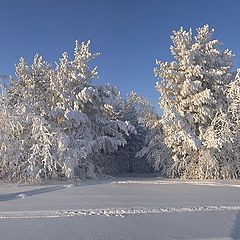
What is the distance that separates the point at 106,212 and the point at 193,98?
16.4m

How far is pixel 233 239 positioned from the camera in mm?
6965

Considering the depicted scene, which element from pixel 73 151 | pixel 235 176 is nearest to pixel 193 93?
pixel 235 176

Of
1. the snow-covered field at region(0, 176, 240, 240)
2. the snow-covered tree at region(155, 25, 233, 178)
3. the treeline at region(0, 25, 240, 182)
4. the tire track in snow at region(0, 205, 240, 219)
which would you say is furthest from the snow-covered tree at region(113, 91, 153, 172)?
the tire track in snow at region(0, 205, 240, 219)

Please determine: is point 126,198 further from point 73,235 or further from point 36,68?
point 36,68

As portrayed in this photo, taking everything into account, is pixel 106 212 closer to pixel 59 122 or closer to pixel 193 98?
pixel 59 122

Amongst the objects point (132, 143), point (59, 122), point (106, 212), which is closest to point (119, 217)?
point (106, 212)

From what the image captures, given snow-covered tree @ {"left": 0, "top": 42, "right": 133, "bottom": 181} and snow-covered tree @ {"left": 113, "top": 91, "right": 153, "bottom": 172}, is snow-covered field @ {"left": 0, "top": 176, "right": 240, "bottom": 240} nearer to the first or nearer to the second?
snow-covered tree @ {"left": 0, "top": 42, "right": 133, "bottom": 181}

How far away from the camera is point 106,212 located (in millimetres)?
9938

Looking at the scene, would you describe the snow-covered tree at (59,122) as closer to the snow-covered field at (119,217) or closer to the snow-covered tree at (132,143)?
the snow-covered tree at (132,143)

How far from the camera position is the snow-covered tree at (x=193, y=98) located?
79.3 ft

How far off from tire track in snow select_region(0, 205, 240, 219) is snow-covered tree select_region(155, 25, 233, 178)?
12852mm

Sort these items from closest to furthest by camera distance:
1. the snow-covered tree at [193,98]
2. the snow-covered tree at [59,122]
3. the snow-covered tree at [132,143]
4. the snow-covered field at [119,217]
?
1. the snow-covered field at [119,217]
2. the snow-covered tree at [59,122]
3. the snow-covered tree at [193,98]
4. the snow-covered tree at [132,143]

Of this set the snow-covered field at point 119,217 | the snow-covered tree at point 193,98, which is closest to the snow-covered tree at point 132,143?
the snow-covered tree at point 193,98

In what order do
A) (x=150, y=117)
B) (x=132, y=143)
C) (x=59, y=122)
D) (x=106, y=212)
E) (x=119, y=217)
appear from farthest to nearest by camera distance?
1. (x=132, y=143)
2. (x=150, y=117)
3. (x=59, y=122)
4. (x=106, y=212)
5. (x=119, y=217)
